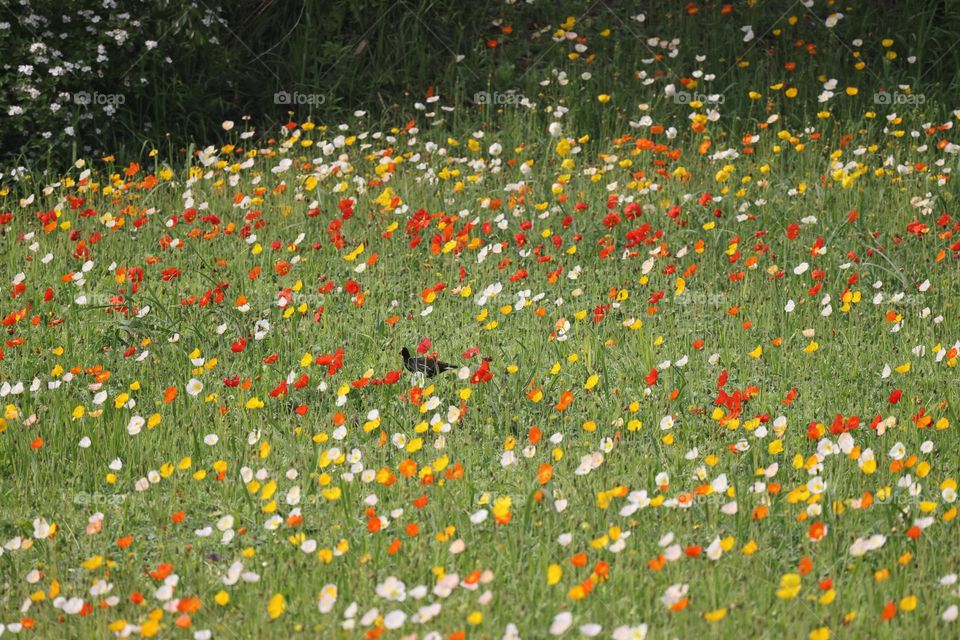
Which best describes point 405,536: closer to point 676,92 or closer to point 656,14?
point 676,92

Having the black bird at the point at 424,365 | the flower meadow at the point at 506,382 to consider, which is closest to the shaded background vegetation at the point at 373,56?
the flower meadow at the point at 506,382

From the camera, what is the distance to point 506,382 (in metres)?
4.09

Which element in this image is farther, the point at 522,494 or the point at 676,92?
the point at 676,92

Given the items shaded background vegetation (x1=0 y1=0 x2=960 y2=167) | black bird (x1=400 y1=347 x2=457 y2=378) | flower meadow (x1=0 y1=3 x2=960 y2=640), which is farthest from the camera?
shaded background vegetation (x1=0 y1=0 x2=960 y2=167)

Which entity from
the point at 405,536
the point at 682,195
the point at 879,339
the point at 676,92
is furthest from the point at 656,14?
the point at 405,536

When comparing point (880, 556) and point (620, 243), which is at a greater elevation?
point (880, 556)

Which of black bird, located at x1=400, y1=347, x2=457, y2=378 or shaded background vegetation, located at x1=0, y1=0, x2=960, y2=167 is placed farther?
shaded background vegetation, located at x1=0, y1=0, x2=960, y2=167

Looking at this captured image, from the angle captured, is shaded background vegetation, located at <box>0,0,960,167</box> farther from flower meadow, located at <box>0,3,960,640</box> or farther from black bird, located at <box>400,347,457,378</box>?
black bird, located at <box>400,347,457,378</box>

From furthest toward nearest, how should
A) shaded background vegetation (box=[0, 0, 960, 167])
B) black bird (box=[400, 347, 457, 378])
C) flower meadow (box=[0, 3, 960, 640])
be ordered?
1. shaded background vegetation (box=[0, 0, 960, 167])
2. black bird (box=[400, 347, 457, 378])
3. flower meadow (box=[0, 3, 960, 640])

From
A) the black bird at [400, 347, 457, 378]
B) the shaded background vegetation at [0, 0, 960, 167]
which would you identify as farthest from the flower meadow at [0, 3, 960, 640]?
the shaded background vegetation at [0, 0, 960, 167]

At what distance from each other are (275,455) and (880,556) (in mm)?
1768

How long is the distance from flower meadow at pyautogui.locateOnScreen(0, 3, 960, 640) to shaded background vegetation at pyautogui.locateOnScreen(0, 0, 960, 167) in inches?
9.2

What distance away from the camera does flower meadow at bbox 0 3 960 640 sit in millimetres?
2871

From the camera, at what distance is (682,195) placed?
18.5 feet
